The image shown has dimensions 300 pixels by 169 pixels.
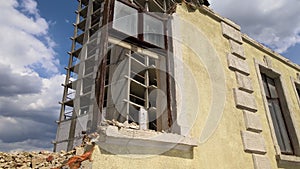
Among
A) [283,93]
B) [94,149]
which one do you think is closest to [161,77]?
[94,149]

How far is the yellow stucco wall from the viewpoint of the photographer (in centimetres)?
242

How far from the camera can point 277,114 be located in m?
5.18

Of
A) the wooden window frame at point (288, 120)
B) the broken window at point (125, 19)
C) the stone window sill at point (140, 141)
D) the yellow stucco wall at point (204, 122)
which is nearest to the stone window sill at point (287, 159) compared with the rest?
the wooden window frame at point (288, 120)

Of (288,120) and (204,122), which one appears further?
(288,120)

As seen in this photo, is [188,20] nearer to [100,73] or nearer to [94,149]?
[100,73]

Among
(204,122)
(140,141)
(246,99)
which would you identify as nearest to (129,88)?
(246,99)

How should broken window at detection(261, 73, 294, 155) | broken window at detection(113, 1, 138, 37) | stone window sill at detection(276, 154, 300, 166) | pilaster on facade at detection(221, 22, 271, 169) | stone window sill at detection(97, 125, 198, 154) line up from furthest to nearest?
broken window at detection(261, 73, 294, 155) < stone window sill at detection(276, 154, 300, 166) < pilaster on facade at detection(221, 22, 271, 169) < broken window at detection(113, 1, 138, 37) < stone window sill at detection(97, 125, 198, 154)

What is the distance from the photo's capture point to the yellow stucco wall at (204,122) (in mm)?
2420

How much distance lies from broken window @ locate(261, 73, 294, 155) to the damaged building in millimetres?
26

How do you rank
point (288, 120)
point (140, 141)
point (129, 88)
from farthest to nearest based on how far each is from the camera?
point (129, 88) → point (288, 120) → point (140, 141)

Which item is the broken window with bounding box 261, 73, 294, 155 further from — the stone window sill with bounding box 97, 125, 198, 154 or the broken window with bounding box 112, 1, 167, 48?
the broken window with bounding box 112, 1, 167, 48

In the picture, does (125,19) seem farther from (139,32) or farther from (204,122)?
(204,122)

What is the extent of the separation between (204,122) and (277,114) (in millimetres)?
2989

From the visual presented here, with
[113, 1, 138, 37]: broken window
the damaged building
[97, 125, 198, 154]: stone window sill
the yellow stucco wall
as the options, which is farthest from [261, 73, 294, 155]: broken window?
[113, 1, 138, 37]: broken window
